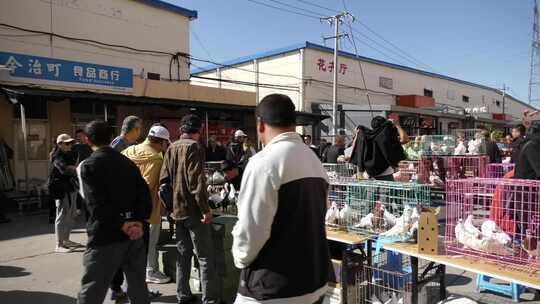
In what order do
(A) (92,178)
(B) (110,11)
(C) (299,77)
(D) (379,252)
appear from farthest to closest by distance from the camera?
(C) (299,77) < (B) (110,11) < (D) (379,252) < (A) (92,178)

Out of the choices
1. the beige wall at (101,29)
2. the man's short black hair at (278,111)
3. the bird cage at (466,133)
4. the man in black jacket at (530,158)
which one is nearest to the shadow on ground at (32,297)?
the man's short black hair at (278,111)

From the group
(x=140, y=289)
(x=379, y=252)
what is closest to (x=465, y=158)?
(x=379, y=252)

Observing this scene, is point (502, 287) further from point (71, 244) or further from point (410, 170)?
point (71, 244)

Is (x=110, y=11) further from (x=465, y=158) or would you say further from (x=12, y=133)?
(x=465, y=158)

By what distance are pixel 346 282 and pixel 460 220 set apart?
114 centimetres

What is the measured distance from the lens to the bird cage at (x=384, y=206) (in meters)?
3.54

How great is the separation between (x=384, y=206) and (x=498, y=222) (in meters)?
0.96

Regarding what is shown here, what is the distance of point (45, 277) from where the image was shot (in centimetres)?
505

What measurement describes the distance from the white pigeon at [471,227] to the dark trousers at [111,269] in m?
2.64

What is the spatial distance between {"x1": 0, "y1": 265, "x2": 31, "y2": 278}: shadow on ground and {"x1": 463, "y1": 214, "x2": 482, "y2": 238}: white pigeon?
5299 millimetres

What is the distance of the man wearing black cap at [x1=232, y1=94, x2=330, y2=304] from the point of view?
1910 mm

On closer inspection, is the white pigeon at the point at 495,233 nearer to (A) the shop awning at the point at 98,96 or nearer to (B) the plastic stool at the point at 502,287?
(B) the plastic stool at the point at 502,287

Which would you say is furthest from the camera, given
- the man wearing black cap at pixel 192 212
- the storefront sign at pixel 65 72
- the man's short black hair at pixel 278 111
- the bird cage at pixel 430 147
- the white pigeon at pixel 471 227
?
the storefront sign at pixel 65 72

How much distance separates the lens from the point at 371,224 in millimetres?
3758
